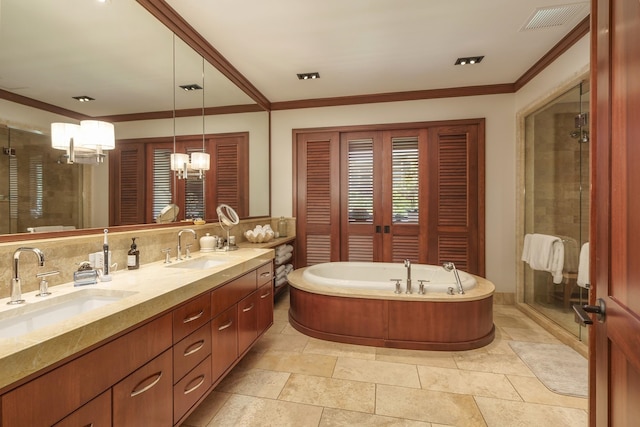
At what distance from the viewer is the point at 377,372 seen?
2178mm

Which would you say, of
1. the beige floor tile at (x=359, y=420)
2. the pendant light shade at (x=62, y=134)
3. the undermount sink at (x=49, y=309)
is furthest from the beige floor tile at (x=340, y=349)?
the pendant light shade at (x=62, y=134)

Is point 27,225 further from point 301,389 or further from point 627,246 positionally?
point 627,246

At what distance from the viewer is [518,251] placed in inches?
138

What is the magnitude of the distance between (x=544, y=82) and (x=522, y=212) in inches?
56.0

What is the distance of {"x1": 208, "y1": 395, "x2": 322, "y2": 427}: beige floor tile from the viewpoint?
165 centimetres

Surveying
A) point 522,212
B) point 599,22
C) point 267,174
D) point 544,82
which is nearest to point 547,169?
point 522,212

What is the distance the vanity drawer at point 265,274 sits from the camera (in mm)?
2317

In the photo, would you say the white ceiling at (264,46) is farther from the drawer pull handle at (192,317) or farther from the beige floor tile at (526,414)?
the beige floor tile at (526,414)

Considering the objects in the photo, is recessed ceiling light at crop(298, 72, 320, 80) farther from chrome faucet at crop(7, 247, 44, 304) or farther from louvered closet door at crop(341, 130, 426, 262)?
chrome faucet at crop(7, 247, 44, 304)

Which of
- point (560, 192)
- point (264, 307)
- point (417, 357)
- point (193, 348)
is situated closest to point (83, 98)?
point (193, 348)

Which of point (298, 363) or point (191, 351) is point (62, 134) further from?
point (298, 363)

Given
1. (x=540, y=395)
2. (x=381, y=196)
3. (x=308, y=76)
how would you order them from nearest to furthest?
(x=540, y=395) → (x=308, y=76) → (x=381, y=196)

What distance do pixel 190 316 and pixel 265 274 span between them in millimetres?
994

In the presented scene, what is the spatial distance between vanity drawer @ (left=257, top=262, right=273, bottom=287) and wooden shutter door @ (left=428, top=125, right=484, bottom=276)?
2230mm
